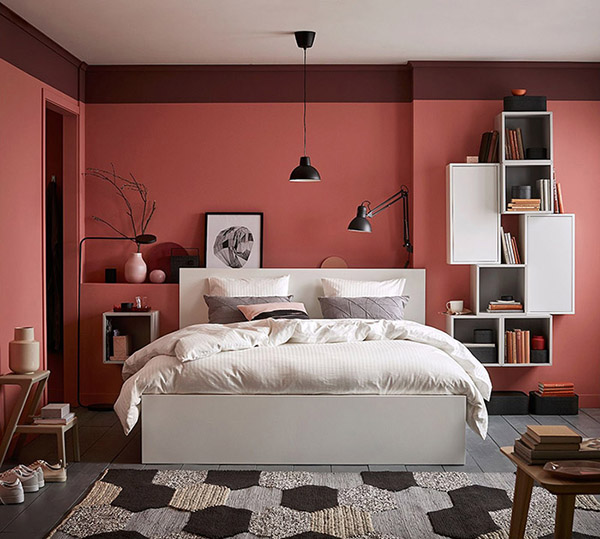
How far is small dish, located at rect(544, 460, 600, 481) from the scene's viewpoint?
2.46m

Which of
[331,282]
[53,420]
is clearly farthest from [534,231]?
[53,420]

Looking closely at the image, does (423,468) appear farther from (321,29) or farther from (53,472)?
(321,29)

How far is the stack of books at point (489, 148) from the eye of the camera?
5.43m

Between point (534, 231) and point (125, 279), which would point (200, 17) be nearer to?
point (125, 279)

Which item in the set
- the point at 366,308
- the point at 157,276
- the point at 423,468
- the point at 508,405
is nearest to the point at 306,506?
the point at 423,468

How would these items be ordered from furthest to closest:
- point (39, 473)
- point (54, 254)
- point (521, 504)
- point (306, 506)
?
1. point (54, 254)
2. point (39, 473)
3. point (306, 506)
4. point (521, 504)

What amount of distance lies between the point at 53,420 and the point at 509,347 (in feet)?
10.9

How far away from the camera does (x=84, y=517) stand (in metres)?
3.21

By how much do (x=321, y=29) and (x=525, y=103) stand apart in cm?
172

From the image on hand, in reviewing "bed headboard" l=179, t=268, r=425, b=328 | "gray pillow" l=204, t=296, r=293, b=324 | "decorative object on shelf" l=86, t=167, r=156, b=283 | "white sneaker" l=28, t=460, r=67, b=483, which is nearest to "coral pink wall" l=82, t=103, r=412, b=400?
"decorative object on shelf" l=86, t=167, r=156, b=283

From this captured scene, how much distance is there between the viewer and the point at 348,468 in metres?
3.97

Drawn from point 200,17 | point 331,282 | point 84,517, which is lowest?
point 84,517

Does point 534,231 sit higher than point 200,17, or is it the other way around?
point 200,17

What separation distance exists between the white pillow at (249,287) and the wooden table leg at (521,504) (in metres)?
2.94
